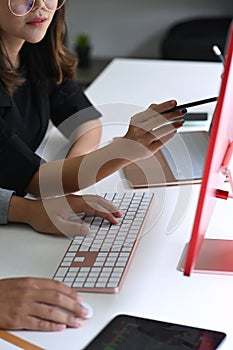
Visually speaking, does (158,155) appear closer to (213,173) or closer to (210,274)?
(210,274)

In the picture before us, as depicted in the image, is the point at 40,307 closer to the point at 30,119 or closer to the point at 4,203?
the point at 4,203

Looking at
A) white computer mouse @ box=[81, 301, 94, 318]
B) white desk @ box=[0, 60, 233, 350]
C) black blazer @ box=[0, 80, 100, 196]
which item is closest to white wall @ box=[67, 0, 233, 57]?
black blazer @ box=[0, 80, 100, 196]

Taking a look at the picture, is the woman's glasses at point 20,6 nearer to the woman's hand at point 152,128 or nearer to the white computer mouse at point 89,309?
the woman's hand at point 152,128

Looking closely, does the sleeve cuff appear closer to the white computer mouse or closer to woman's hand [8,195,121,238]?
woman's hand [8,195,121,238]

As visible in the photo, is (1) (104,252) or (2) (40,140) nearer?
(1) (104,252)

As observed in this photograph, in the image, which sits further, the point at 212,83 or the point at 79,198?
the point at 212,83

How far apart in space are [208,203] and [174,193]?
0.45 meters

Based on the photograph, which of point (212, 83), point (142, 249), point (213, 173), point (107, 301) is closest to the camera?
point (213, 173)

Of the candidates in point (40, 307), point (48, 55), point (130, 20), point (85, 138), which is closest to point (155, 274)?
point (40, 307)

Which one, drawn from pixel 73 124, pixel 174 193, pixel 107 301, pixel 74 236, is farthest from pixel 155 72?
pixel 107 301

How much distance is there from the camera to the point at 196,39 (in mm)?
3402

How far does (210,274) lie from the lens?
3.61ft

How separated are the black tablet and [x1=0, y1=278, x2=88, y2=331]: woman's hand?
0.17 feet

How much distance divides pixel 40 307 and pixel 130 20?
2973 millimetres
